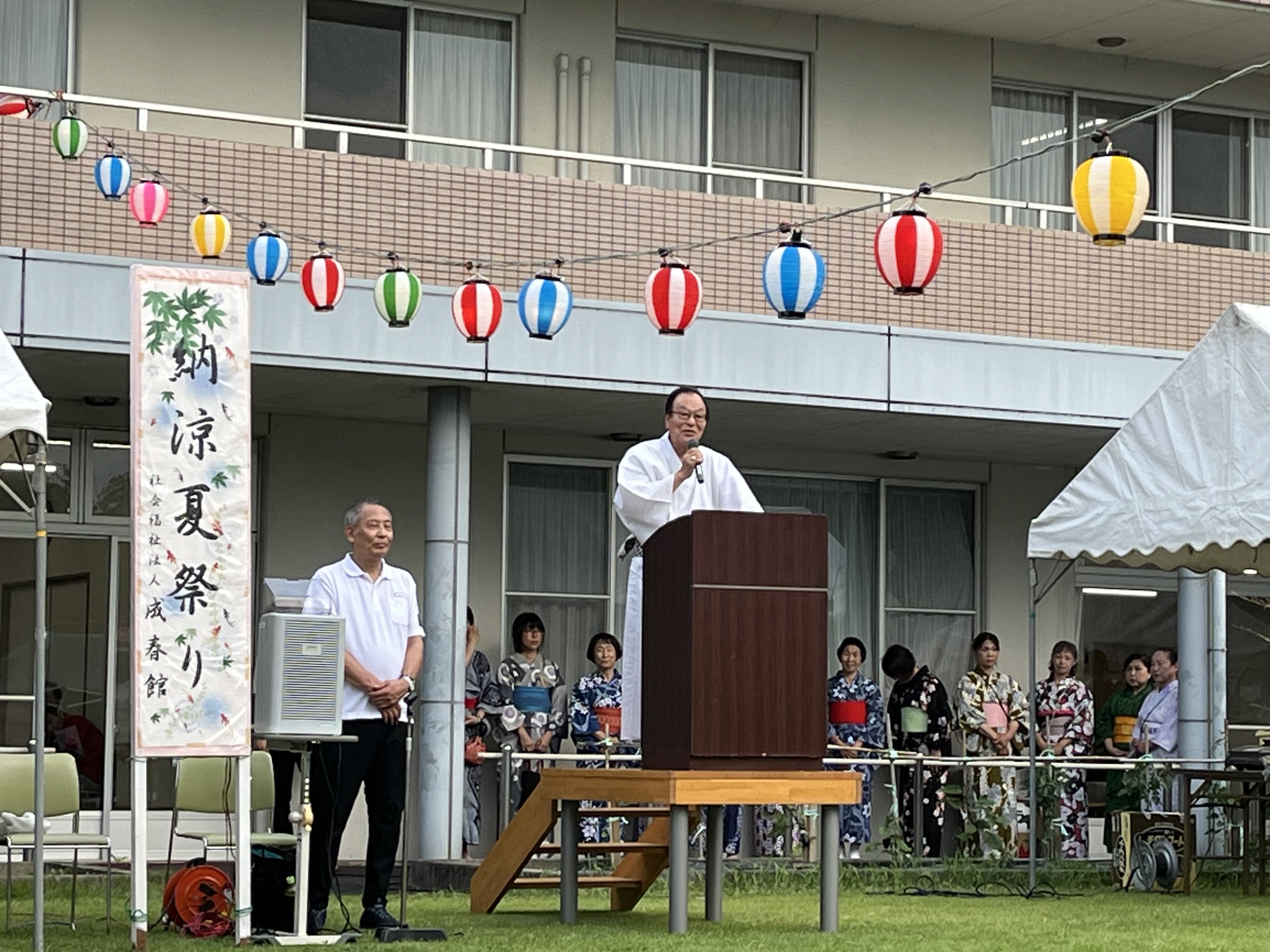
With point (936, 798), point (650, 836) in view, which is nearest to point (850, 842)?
point (936, 798)

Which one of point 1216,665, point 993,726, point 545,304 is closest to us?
point 545,304

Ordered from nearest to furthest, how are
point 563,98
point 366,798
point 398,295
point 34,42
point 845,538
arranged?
point 366,798, point 398,295, point 34,42, point 563,98, point 845,538

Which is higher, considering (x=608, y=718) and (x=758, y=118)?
(x=758, y=118)

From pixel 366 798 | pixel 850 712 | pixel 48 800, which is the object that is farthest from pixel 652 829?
pixel 850 712

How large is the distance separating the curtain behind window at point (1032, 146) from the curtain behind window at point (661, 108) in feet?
8.32

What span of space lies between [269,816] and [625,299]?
408 centimetres

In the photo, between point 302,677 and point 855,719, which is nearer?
point 302,677

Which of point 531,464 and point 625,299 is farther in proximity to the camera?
point 531,464

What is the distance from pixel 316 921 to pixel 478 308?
15.5 ft

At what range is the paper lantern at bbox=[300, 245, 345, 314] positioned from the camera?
40.4 feet

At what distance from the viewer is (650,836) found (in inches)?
382

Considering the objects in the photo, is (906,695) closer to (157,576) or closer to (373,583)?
(373,583)

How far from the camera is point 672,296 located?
1158 cm

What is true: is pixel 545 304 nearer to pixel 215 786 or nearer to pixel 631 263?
pixel 631 263
